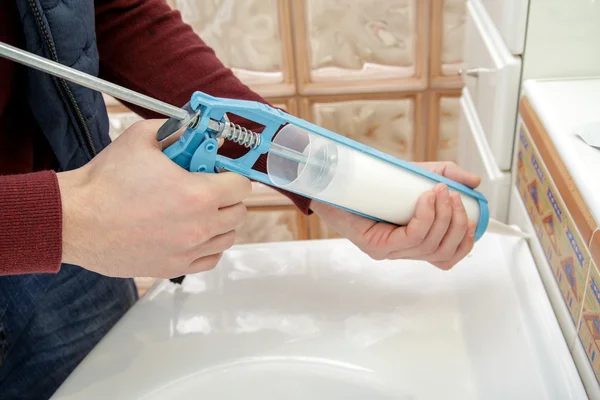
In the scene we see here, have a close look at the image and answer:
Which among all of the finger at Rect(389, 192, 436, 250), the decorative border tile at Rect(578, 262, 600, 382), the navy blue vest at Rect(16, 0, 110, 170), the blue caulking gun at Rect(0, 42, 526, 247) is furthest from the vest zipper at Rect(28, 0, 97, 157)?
the decorative border tile at Rect(578, 262, 600, 382)

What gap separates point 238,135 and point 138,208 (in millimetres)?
73

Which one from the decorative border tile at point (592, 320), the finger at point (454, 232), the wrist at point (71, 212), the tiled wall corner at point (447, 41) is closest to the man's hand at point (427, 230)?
the finger at point (454, 232)

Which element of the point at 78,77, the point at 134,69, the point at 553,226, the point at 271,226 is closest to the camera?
the point at 78,77

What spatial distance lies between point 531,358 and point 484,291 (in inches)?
3.2

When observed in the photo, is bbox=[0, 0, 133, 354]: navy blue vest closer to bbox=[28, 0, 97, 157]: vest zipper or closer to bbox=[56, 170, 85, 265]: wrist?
bbox=[28, 0, 97, 157]: vest zipper

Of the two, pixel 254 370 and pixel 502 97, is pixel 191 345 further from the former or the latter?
pixel 502 97

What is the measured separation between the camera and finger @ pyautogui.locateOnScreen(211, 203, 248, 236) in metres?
0.38

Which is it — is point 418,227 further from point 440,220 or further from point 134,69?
point 134,69

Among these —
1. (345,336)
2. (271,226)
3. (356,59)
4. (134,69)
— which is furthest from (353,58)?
(345,336)

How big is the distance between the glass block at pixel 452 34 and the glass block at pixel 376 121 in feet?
0.25

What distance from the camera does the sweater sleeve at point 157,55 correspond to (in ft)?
1.75

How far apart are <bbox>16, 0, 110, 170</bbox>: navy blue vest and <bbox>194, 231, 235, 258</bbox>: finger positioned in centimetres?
19

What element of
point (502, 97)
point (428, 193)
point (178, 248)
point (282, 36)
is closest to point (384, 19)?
point (282, 36)

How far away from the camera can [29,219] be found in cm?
35
